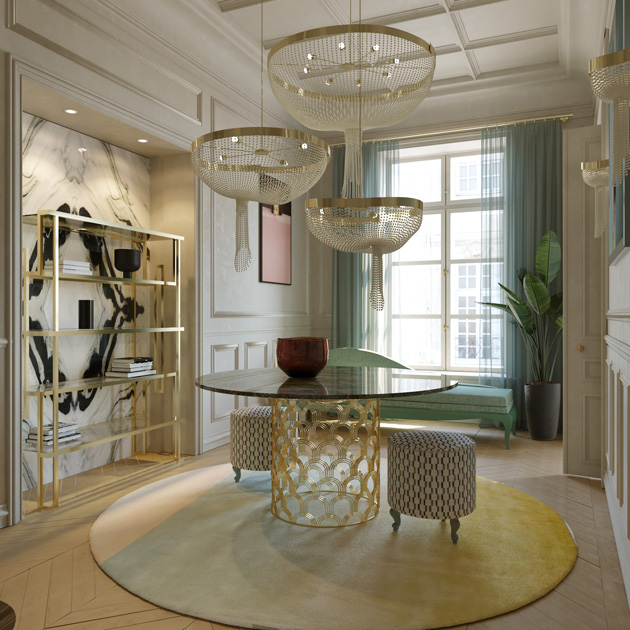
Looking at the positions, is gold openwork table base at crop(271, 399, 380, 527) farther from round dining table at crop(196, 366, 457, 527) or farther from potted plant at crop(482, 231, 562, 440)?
potted plant at crop(482, 231, 562, 440)

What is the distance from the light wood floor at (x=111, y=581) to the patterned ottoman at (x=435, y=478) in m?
0.51

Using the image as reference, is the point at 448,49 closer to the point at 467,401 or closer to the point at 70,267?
the point at 467,401

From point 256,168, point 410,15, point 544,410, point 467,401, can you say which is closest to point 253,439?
point 256,168

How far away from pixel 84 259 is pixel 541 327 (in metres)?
3.81

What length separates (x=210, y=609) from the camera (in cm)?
197

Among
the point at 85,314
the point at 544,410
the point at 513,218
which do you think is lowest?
the point at 544,410

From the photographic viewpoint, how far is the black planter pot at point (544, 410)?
479 cm

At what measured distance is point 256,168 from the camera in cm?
243

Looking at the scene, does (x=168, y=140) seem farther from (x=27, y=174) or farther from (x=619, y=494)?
(x=619, y=494)

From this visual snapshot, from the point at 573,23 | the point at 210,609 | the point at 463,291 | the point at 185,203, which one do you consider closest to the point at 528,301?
the point at 463,291

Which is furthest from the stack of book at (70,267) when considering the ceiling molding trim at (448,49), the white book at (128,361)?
the ceiling molding trim at (448,49)

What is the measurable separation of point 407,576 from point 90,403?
8.50 feet

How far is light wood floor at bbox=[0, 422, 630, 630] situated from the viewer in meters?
1.92

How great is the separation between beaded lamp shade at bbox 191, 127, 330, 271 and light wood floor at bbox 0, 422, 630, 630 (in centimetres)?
137
